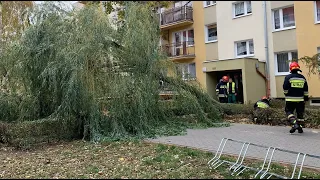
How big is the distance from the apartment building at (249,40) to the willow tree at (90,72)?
754 centimetres

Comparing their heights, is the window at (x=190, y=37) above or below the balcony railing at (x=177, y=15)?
below

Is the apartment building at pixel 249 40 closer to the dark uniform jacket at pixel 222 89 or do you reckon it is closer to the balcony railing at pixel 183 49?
the balcony railing at pixel 183 49

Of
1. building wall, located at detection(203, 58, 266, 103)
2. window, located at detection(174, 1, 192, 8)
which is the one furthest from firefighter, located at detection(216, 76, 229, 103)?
window, located at detection(174, 1, 192, 8)

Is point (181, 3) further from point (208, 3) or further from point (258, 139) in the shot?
point (258, 139)

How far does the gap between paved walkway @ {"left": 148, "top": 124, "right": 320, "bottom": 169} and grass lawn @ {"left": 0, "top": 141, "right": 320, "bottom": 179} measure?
2.23 ft

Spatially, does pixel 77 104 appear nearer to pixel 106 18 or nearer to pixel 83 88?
pixel 83 88

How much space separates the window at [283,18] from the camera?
61.4 ft

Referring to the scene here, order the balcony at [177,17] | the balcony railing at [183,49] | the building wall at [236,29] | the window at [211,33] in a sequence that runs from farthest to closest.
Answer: the balcony railing at [183,49], the balcony at [177,17], the window at [211,33], the building wall at [236,29]

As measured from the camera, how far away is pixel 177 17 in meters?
23.6

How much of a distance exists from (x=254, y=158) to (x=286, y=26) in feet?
48.0

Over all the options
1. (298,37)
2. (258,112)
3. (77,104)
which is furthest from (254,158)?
(298,37)

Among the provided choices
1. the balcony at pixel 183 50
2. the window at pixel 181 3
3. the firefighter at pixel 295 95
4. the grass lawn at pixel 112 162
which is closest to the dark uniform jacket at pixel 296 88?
the firefighter at pixel 295 95

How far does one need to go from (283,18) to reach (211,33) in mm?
5086

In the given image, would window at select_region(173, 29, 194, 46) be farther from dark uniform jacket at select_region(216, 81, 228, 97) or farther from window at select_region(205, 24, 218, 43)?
dark uniform jacket at select_region(216, 81, 228, 97)
